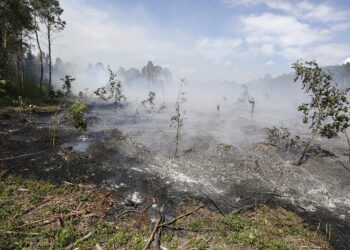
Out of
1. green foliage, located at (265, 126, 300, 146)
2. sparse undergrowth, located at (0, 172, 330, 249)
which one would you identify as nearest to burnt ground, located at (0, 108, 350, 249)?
green foliage, located at (265, 126, 300, 146)

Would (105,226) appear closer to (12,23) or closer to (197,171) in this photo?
(197,171)

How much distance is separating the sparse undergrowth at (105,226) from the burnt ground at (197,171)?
970 millimetres

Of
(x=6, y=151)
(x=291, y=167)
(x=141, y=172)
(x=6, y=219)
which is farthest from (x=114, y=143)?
(x=291, y=167)

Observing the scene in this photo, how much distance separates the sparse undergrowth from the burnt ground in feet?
3.18

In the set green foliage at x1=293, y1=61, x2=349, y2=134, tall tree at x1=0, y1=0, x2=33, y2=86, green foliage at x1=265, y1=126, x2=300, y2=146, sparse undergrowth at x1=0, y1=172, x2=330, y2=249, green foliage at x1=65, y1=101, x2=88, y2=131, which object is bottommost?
sparse undergrowth at x1=0, y1=172, x2=330, y2=249

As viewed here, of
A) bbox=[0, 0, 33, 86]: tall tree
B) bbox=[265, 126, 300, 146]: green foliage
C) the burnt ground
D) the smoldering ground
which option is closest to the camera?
the burnt ground

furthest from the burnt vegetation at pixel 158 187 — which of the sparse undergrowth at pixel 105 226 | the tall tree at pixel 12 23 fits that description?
the tall tree at pixel 12 23

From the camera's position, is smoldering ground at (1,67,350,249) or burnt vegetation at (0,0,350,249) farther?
smoldering ground at (1,67,350,249)

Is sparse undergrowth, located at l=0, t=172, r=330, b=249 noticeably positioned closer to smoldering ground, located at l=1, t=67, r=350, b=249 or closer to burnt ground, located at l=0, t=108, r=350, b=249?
burnt ground, located at l=0, t=108, r=350, b=249

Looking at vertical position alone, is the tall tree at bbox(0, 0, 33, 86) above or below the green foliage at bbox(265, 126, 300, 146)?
above

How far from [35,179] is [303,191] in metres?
15.1

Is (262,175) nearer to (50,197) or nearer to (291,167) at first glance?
(291,167)

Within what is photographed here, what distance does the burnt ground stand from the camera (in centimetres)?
1105

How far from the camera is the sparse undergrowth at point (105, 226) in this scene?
23.6 ft
